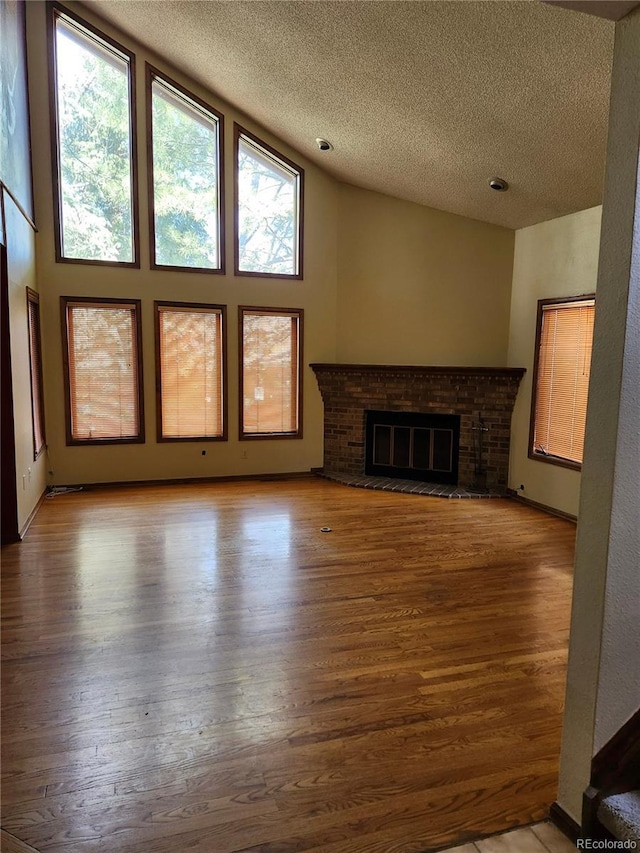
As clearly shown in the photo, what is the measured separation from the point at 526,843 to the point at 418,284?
5.94 m

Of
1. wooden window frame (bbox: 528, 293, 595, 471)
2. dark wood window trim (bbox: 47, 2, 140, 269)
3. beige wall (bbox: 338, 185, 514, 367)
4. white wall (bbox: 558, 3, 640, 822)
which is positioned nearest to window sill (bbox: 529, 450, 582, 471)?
wooden window frame (bbox: 528, 293, 595, 471)

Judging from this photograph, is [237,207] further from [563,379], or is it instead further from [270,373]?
[563,379]

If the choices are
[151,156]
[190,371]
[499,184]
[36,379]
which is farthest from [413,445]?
[151,156]

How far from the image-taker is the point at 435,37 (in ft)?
11.4

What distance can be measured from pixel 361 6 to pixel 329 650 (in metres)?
4.03

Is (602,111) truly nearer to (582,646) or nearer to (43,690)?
(582,646)

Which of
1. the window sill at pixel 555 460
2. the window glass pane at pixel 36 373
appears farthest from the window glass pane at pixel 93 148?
the window sill at pixel 555 460

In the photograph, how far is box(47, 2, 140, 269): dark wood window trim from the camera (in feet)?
18.6

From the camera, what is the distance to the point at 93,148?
598 centimetres

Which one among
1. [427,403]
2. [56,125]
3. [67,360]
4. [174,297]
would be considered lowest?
[427,403]

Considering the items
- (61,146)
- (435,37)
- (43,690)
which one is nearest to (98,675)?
(43,690)

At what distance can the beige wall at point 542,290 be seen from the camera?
5.18m

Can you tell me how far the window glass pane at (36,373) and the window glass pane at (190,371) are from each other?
1305 mm

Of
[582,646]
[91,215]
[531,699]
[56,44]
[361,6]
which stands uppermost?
[56,44]
